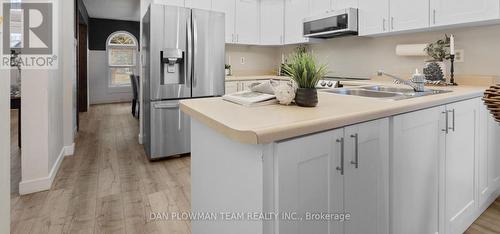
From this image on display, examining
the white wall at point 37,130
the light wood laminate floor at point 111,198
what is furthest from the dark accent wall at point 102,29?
the white wall at point 37,130

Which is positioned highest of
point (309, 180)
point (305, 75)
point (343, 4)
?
point (343, 4)

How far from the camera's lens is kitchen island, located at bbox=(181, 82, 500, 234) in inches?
36.7

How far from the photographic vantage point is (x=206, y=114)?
1140mm

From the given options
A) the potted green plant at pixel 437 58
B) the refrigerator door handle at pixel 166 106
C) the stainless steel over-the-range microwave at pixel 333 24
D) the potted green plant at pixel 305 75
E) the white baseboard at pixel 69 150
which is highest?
the stainless steel over-the-range microwave at pixel 333 24

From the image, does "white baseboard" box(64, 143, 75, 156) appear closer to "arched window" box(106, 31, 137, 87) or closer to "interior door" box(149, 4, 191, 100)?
"interior door" box(149, 4, 191, 100)

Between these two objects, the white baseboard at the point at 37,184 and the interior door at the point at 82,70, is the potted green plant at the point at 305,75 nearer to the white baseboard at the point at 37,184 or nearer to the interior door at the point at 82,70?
the white baseboard at the point at 37,184

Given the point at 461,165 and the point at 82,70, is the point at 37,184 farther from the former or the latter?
the point at 82,70

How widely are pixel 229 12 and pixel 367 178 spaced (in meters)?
3.70

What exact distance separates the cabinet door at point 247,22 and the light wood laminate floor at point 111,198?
2.14 metres

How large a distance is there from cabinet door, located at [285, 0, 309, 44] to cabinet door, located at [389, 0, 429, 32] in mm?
1349

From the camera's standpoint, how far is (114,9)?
7059 millimetres

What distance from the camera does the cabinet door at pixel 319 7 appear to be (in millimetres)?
3738

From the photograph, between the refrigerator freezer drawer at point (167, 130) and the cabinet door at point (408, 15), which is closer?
the cabinet door at point (408, 15)

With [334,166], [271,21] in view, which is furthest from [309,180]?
[271,21]
